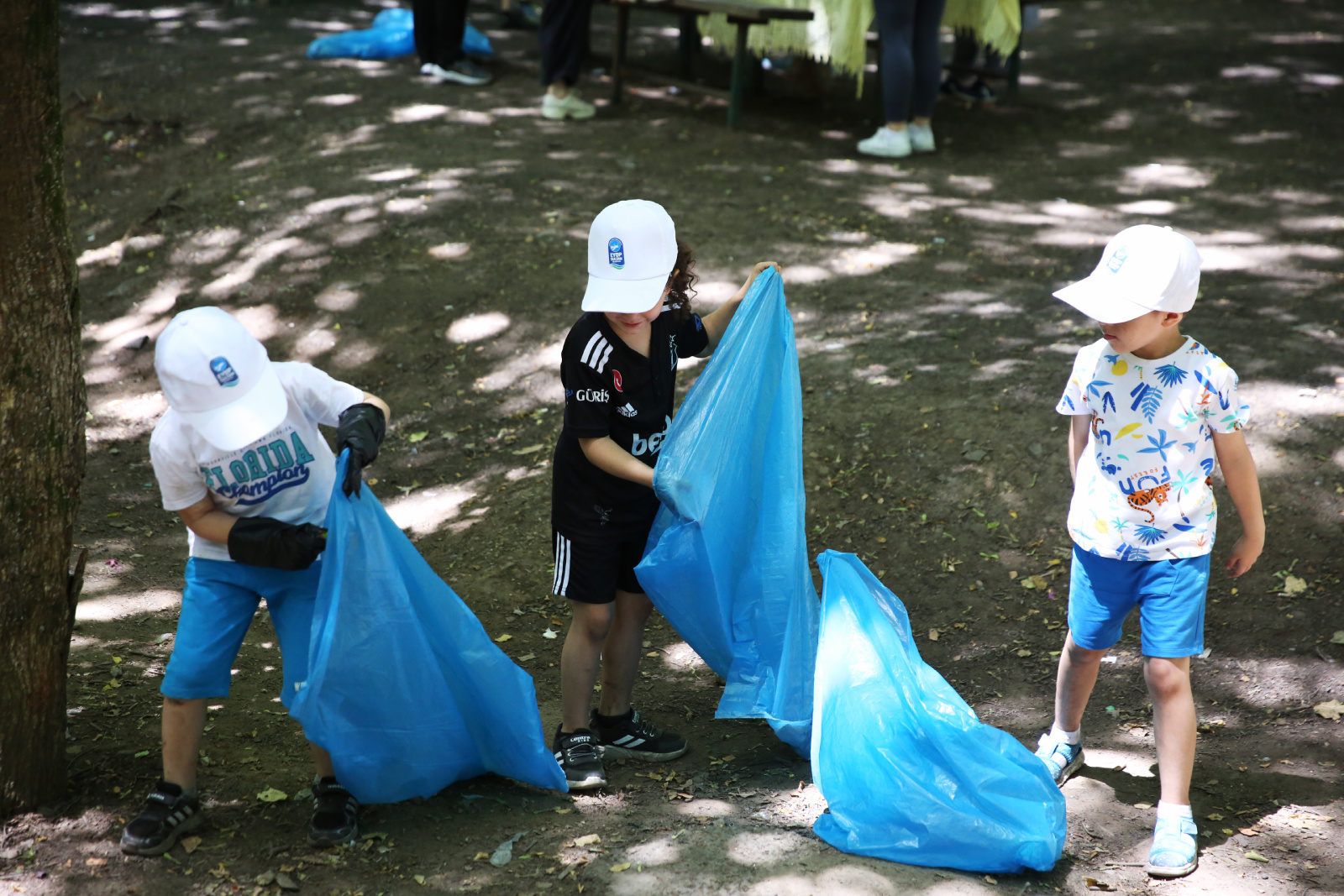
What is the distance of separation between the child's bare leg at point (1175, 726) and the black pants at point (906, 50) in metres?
5.46

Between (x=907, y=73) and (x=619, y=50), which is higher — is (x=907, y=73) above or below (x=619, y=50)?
below

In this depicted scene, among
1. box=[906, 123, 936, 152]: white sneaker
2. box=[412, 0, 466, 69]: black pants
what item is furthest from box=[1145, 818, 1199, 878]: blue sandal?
box=[412, 0, 466, 69]: black pants

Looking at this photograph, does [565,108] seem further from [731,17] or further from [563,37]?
[731,17]

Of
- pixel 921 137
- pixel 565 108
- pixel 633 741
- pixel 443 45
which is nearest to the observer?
pixel 633 741

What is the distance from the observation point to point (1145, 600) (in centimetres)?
246

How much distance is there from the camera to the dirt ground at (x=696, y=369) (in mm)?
2520

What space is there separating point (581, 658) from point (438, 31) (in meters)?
7.15

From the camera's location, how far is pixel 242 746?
2.94m

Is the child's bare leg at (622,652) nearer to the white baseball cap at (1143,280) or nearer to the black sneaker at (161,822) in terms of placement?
the black sneaker at (161,822)

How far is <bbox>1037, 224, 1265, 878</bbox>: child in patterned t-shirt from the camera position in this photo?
2.34m

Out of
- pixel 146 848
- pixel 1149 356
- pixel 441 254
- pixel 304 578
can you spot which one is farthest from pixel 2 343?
pixel 441 254

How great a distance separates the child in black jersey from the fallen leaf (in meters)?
1.73

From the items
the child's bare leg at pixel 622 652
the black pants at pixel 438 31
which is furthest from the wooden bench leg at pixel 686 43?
the child's bare leg at pixel 622 652

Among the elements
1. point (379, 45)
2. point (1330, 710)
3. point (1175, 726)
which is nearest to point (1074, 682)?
point (1175, 726)
